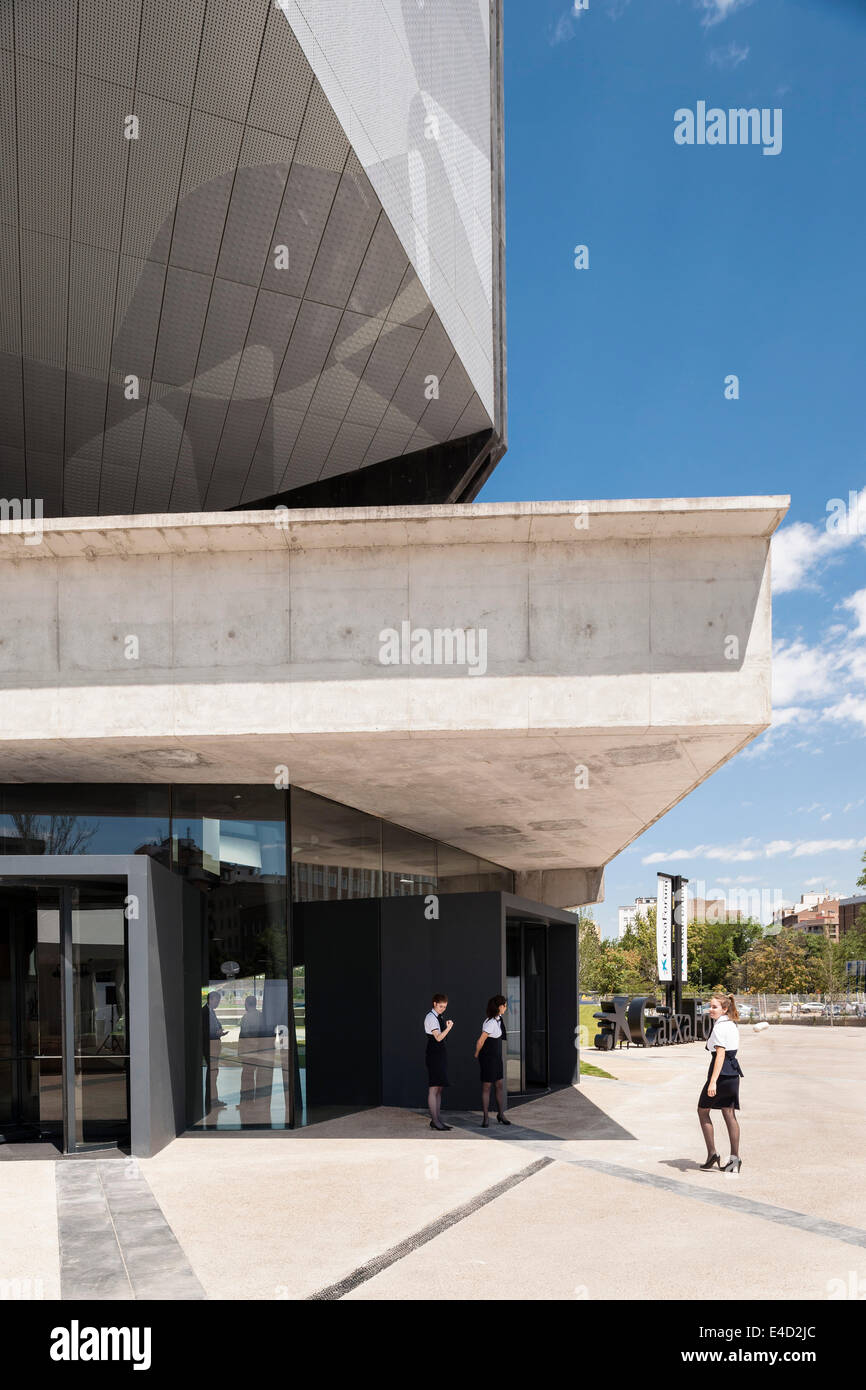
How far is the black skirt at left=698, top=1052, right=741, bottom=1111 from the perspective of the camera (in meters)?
10.9

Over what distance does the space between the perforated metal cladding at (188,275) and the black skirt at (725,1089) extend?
12657 mm

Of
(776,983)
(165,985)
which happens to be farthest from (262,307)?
(776,983)

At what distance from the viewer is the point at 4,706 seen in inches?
480

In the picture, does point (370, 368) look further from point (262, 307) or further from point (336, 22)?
point (336, 22)

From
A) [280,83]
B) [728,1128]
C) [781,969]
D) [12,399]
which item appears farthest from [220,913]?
[781,969]

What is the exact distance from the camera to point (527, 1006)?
2041cm

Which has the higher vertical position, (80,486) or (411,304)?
(411,304)

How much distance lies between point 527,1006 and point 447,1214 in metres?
11.7

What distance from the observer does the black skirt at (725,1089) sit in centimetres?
1091

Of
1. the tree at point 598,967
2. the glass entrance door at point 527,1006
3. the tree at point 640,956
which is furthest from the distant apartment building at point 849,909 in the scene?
the glass entrance door at point 527,1006

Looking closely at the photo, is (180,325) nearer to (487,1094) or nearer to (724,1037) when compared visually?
(487,1094)

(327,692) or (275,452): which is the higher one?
(275,452)

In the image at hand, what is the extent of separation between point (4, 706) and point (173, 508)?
11.2m
